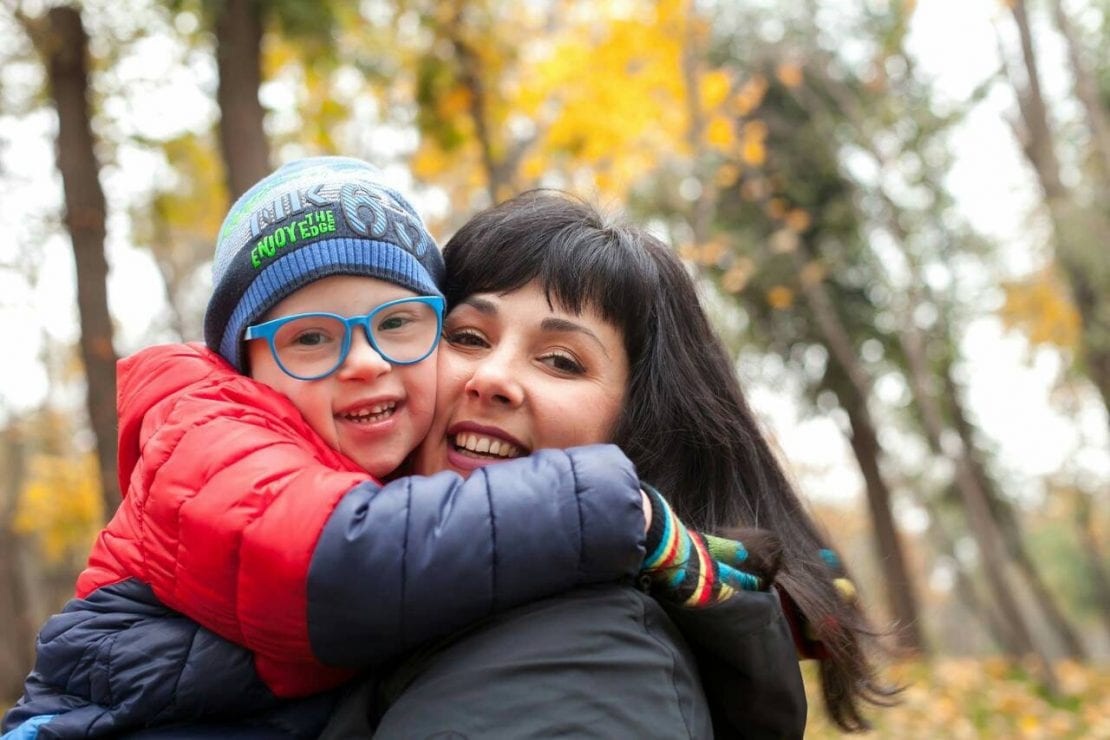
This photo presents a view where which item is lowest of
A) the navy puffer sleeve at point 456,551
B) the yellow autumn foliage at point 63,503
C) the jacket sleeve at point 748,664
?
the yellow autumn foliage at point 63,503

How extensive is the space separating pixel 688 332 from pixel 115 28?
4.85 m

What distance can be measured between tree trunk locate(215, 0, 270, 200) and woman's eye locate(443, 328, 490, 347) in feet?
12.3

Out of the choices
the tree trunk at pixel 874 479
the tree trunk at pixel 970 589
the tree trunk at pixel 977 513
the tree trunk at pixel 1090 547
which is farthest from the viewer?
the tree trunk at pixel 1090 547

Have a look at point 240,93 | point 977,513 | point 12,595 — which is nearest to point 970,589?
point 977,513

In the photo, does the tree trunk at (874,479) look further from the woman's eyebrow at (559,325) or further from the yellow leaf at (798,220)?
the woman's eyebrow at (559,325)

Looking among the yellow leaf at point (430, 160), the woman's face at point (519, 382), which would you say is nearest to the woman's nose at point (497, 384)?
the woman's face at point (519, 382)

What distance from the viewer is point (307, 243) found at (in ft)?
6.54

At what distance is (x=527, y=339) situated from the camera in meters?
2.08

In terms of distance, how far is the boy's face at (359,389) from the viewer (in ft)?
6.41

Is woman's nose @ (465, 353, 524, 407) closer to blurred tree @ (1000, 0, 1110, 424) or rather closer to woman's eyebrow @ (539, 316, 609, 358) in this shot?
woman's eyebrow @ (539, 316, 609, 358)

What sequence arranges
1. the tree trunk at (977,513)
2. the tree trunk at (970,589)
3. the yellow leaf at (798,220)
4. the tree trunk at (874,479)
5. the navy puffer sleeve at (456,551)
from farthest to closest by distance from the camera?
the tree trunk at (874,479), the tree trunk at (970,589), the yellow leaf at (798,220), the tree trunk at (977,513), the navy puffer sleeve at (456,551)

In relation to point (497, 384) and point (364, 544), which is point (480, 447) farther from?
point (364, 544)

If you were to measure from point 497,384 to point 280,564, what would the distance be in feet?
1.92

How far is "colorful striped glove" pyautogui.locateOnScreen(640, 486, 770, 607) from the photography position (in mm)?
1710
